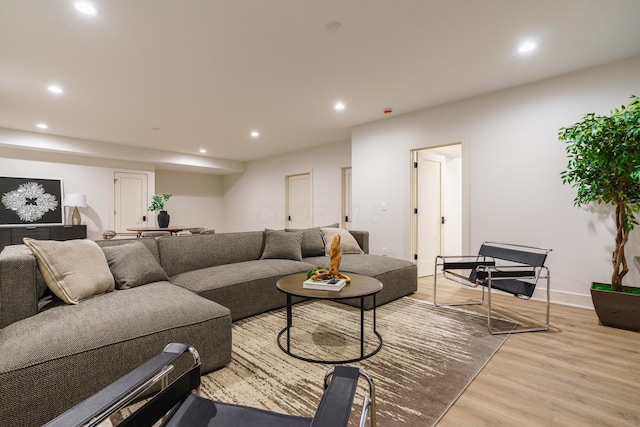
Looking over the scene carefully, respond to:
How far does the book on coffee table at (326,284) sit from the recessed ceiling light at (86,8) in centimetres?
252

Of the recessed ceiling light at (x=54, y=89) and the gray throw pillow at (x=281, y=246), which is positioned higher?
the recessed ceiling light at (x=54, y=89)

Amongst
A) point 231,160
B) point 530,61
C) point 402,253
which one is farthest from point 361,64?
point 231,160

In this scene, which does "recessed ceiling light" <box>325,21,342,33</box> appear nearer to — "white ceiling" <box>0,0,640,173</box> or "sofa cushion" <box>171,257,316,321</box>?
"white ceiling" <box>0,0,640,173</box>

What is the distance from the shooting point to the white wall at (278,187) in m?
6.02

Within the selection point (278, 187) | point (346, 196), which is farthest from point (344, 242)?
point (278, 187)

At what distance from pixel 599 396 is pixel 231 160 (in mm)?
7956

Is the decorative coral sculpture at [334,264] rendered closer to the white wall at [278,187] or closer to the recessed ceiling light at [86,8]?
the recessed ceiling light at [86,8]

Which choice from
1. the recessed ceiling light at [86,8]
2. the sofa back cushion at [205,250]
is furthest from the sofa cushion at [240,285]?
the recessed ceiling light at [86,8]

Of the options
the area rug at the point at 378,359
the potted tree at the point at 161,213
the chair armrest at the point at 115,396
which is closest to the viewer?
the chair armrest at the point at 115,396

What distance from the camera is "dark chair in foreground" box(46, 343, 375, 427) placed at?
2.41 feet

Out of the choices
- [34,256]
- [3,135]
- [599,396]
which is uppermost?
[3,135]

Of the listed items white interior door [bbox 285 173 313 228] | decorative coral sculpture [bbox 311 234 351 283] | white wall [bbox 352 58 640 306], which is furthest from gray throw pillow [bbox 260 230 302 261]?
white interior door [bbox 285 173 313 228]

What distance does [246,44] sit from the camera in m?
2.55

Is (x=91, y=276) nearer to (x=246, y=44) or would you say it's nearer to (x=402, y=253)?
(x=246, y=44)
